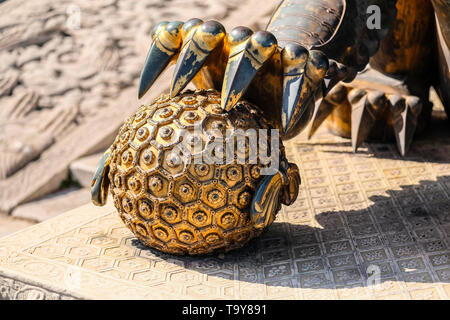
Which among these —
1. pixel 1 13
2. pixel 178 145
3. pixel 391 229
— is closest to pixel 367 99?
pixel 391 229

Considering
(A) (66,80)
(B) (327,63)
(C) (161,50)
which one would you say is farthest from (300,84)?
(A) (66,80)

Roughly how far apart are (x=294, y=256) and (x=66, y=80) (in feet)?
6.30

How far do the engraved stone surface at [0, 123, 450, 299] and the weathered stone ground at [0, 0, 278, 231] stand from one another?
2.82ft

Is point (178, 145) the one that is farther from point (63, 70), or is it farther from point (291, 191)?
point (63, 70)

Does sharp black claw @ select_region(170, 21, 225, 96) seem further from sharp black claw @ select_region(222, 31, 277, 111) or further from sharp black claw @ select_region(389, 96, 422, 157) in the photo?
sharp black claw @ select_region(389, 96, 422, 157)

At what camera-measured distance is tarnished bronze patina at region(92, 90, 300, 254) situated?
1357 millimetres

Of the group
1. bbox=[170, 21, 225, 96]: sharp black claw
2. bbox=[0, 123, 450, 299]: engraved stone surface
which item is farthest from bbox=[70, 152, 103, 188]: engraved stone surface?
bbox=[170, 21, 225, 96]: sharp black claw

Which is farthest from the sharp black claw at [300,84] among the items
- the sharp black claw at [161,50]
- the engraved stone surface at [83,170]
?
the engraved stone surface at [83,170]

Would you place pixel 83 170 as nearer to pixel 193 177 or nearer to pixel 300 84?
pixel 193 177

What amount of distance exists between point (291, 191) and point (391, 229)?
1.15 ft

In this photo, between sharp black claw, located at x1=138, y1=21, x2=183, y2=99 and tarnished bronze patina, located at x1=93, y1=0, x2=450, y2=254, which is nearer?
tarnished bronze patina, located at x1=93, y1=0, x2=450, y2=254

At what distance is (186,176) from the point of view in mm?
1351

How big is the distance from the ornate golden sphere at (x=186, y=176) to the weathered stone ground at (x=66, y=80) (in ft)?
3.97

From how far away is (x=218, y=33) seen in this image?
4.56 feet
